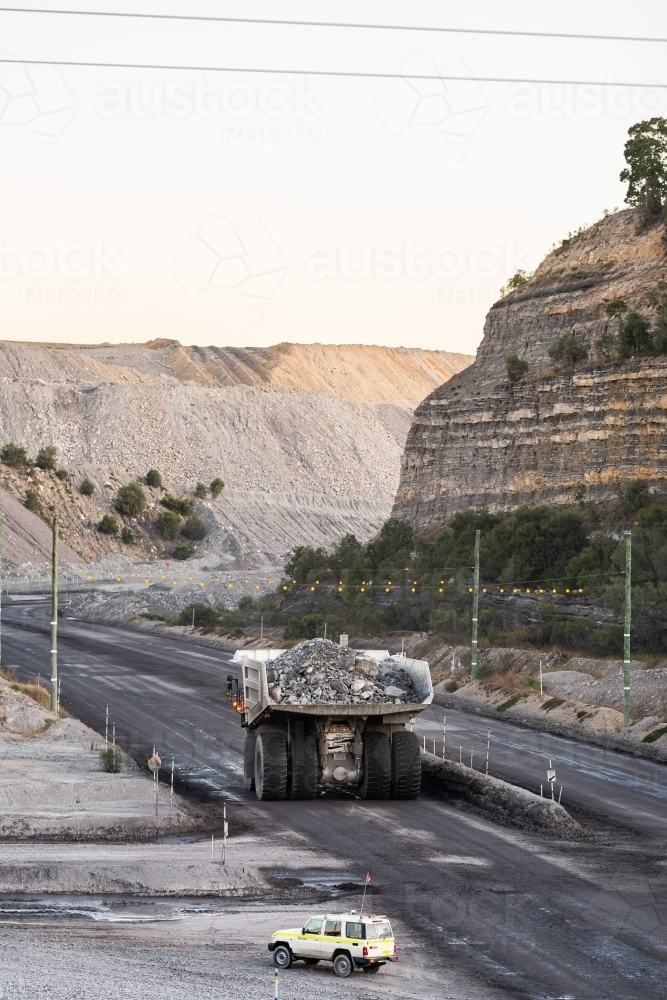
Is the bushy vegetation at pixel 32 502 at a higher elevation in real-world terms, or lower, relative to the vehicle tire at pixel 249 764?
higher

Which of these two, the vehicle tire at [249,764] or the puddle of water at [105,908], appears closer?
the puddle of water at [105,908]

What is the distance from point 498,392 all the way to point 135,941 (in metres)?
66.7

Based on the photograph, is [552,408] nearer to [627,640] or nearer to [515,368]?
[515,368]

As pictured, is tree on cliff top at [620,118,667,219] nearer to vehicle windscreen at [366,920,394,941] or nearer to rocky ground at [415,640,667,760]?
rocky ground at [415,640,667,760]

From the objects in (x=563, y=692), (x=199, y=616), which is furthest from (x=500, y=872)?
(x=199, y=616)

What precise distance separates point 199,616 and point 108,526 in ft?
174

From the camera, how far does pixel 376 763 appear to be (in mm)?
30016

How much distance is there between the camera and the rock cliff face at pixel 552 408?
71000 millimetres

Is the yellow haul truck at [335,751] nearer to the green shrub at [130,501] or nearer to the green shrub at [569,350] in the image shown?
the green shrub at [569,350]

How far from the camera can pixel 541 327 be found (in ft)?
282

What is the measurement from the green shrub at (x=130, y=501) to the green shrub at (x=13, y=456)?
10.2 metres

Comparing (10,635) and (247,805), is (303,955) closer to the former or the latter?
(247,805)

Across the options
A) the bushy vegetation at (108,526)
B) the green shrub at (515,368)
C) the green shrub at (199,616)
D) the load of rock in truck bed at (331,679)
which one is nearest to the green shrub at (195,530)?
the bushy vegetation at (108,526)

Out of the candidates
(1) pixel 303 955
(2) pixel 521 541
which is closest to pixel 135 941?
(1) pixel 303 955
